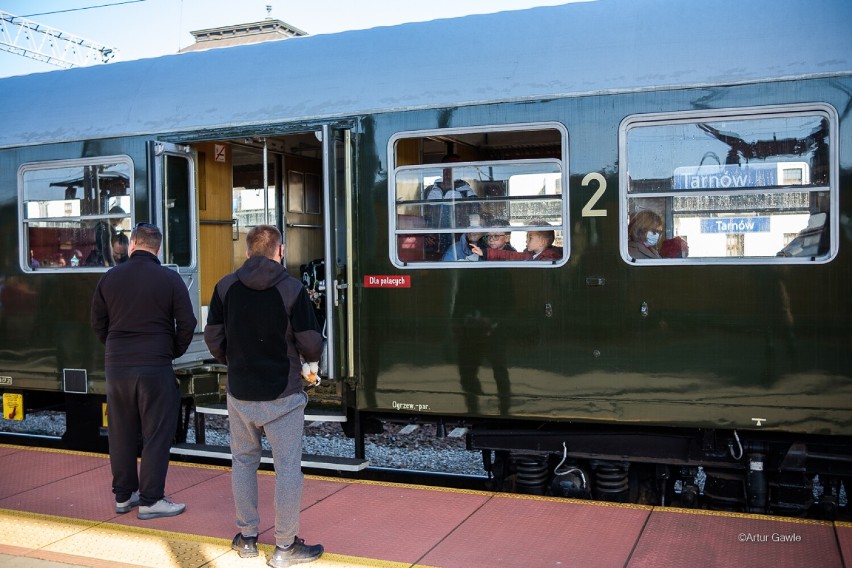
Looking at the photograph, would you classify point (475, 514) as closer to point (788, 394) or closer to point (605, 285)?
point (605, 285)

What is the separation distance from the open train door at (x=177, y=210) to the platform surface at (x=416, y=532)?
6.22 feet

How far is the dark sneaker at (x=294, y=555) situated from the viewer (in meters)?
4.79

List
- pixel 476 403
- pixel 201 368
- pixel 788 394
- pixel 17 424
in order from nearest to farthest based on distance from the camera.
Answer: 1. pixel 788 394
2. pixel 476 403
3. pixel 201 368
4. pixel 17 424

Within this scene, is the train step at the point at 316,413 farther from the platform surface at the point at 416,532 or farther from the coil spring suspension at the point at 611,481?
the coil spring suspension at the point at 611,481

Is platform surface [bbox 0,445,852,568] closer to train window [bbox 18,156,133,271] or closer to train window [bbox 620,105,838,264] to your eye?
train window [bbox 620,105,838,264]

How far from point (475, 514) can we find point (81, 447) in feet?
14.1

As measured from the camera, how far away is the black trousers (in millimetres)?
5797

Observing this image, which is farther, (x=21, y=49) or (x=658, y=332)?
(x=21, y=49)

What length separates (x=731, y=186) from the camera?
5.50 meters

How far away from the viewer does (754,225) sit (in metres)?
5.48

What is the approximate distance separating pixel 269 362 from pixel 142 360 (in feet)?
4.86

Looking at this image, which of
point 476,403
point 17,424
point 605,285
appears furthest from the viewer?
point 17,424

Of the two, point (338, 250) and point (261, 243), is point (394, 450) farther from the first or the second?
point (261, 243)

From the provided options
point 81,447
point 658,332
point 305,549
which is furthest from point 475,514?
point 81,447
